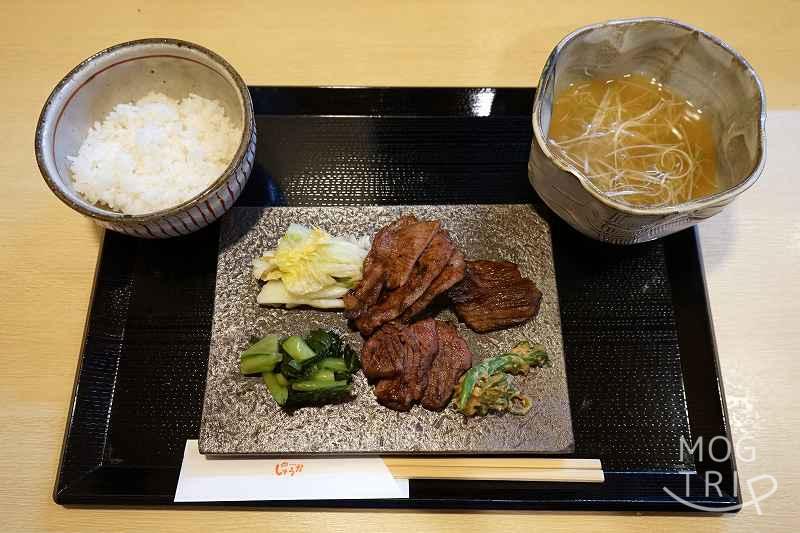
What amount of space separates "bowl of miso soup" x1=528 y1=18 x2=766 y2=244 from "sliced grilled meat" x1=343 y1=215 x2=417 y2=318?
2.20 ft

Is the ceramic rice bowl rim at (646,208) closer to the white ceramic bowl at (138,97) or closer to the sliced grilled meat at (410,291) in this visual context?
the sliced grilled meat at (410,291)

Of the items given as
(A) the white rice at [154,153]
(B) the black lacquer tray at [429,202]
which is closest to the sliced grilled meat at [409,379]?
(B) the black lacquer tray at [429,202]

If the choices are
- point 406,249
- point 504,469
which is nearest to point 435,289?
point 406,249

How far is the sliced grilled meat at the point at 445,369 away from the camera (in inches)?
82.5

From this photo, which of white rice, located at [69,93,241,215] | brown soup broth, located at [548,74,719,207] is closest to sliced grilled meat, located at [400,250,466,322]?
brown soup broth, located at [548,74,719,207]

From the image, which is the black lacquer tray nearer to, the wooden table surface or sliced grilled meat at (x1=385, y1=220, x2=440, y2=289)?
the wooden table surface

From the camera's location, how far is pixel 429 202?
255 centimetres

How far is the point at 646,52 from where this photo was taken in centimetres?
238

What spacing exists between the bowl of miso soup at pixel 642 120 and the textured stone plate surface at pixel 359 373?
0.29 meters

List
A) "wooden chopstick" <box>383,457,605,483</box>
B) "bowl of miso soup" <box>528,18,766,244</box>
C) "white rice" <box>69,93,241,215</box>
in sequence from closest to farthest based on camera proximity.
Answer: "wooden chopstick" <box>383,457,605,483</box> < "bowl of miso soup" <box>528,18,766,244</box> < "white rice" <box>69,93,241,215</box>

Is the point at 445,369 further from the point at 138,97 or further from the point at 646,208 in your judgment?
the point at 138,97

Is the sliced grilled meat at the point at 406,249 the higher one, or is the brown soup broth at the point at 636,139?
the brown soup broth at the point at 636,139

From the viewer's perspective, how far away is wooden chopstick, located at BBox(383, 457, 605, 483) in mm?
2029

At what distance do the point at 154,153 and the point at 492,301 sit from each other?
153 cm
